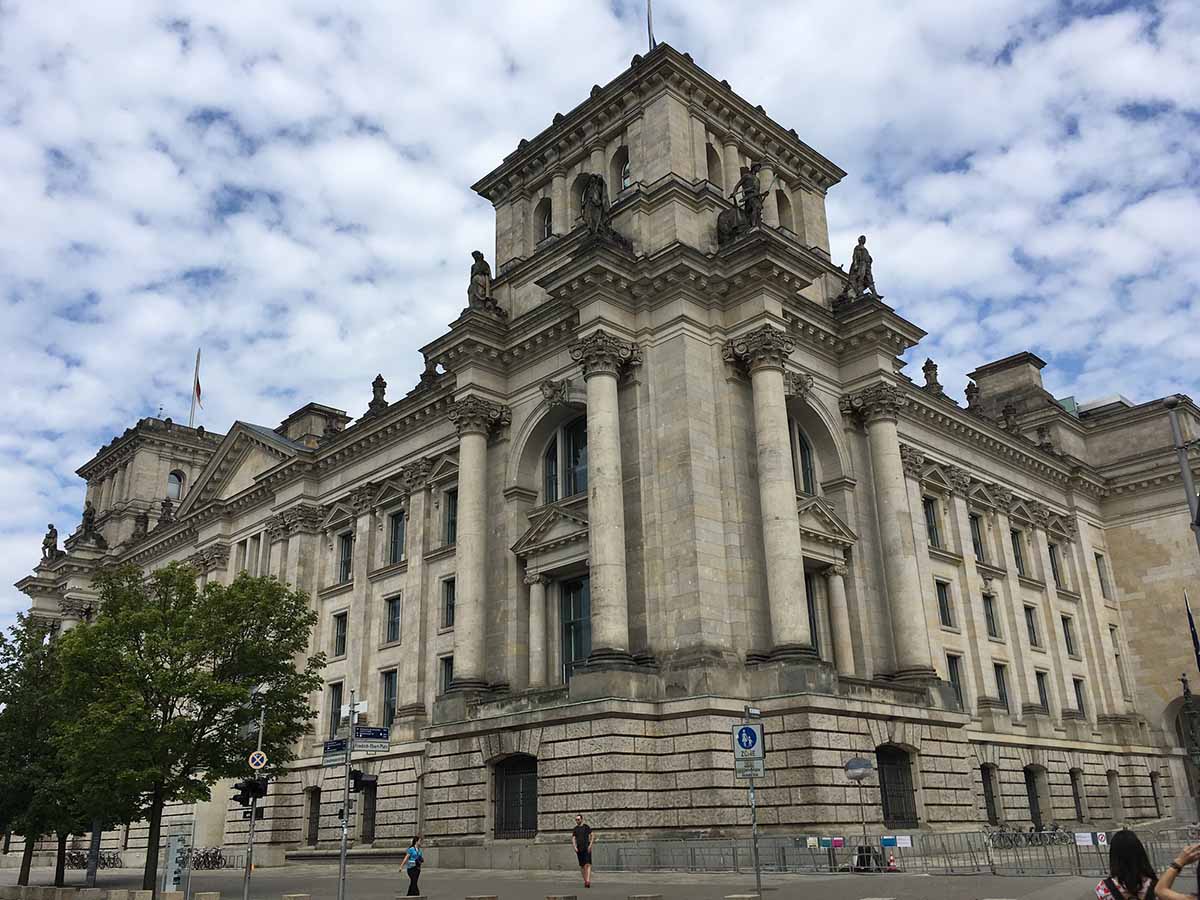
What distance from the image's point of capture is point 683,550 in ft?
102

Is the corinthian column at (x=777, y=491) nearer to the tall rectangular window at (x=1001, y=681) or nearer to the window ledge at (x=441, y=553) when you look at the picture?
the window ledge at (x=441, y=553)

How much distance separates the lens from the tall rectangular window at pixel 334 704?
147 feet

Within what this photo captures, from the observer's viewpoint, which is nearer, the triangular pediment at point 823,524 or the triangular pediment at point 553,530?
the triangular pediment at point 823,524

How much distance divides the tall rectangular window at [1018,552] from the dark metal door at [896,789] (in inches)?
831

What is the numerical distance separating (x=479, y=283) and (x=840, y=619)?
1818cm

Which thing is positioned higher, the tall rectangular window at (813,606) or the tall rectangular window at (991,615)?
the tall rectangular window at (991,615)

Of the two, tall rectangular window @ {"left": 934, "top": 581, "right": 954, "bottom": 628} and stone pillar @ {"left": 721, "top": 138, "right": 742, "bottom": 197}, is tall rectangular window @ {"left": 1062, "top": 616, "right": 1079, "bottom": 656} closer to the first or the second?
tall rectangular window @ {"left": 934, "top": 581, "right": 954, "bottom": 628}

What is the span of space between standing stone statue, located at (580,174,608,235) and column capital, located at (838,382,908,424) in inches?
430

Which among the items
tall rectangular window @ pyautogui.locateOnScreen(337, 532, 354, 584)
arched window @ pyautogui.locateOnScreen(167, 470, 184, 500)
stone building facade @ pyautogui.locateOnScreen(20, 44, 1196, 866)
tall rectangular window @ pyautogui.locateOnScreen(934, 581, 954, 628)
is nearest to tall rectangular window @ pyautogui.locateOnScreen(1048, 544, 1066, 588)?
stone building facade @ pyautogui.locateOnScreen(20, 44, 1196, 866)

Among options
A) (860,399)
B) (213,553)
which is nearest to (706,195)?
(860,399)

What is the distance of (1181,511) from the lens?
54.1m

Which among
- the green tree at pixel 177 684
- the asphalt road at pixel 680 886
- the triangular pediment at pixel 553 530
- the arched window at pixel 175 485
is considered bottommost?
the asphalt road at pixel 680 886

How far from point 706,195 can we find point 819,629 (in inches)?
605

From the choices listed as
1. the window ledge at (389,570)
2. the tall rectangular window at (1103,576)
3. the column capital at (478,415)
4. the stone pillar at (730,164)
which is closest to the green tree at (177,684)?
the column capital at (478,415)
